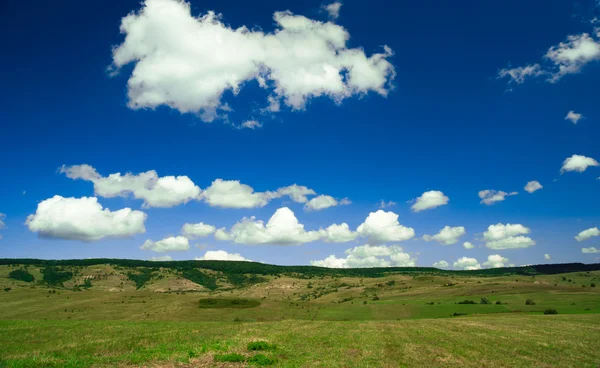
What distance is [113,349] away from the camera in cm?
2867

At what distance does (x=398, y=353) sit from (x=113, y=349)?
2350cm

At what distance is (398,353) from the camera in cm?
2844

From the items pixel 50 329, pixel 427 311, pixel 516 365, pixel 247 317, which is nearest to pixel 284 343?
pixel 516 365

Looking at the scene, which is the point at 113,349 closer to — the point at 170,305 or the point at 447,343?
the point at 447,343

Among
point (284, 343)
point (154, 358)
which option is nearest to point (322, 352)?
point (284, 343)

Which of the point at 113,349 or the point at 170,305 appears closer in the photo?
the point at 113,349

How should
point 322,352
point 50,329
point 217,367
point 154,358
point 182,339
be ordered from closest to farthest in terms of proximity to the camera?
point 217,367, point 154,358, point 322,352, point 182,339, point 50,329

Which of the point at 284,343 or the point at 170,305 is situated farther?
the point at 170,305

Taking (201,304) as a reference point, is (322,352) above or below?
above

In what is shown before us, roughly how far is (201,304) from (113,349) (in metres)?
76.5

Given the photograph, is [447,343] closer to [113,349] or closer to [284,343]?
[284,343]

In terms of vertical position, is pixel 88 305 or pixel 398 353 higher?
pixel 398 353

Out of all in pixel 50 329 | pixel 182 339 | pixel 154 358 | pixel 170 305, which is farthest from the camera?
pixel 170 305

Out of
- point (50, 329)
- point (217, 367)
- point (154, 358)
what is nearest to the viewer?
point (217, 367)
